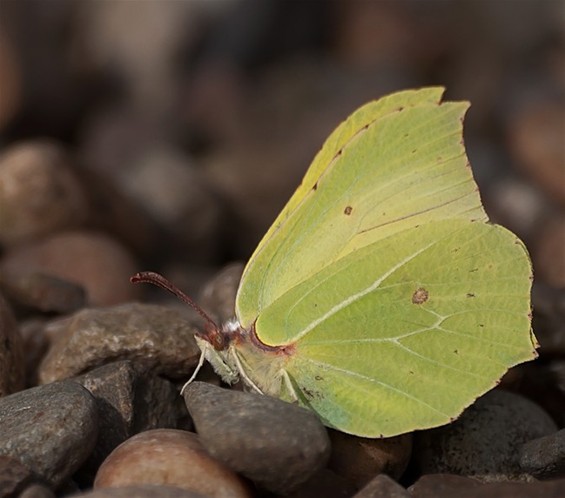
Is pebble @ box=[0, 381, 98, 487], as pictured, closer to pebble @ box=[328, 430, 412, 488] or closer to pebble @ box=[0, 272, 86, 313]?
pebble @ box=[328, 430, 412, 488]

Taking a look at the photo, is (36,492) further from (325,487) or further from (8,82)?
(8,82)

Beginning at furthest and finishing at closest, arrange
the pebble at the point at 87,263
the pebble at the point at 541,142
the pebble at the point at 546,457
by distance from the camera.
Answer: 1. the pebble at the point at 541,142
2. the pebble at the point at 87,263
3. the pebble at the point at 546,457

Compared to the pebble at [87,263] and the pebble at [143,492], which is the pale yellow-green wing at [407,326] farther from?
the pebble at [87,263]

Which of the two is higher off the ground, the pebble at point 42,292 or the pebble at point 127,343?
the pebble at point 127,343

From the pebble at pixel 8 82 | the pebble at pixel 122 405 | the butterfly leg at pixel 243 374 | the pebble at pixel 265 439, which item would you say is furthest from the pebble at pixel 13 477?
the pebble at pixel 8 82

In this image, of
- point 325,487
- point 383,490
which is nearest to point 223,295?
point 325,487

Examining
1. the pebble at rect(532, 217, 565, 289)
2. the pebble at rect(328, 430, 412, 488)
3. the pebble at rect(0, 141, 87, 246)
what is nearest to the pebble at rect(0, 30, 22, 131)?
the pebble at rect(0, 141, 87, 246)
